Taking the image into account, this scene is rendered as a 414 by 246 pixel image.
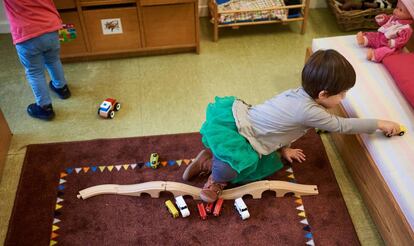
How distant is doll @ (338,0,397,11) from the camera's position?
8.65 feet

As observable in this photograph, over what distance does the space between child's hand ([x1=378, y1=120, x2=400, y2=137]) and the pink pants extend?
489 mm

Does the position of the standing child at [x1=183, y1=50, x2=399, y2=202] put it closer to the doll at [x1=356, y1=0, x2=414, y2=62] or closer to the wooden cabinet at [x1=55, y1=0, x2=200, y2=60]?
the doll at [x1=356, y1=0, x2=414, y2=62]

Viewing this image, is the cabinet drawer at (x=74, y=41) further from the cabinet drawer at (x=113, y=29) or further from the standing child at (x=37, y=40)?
the standing child at (x=37, y=40)

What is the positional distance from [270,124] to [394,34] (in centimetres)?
82

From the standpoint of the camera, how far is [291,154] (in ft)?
6.32

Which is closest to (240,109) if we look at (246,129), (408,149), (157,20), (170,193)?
(246,129)

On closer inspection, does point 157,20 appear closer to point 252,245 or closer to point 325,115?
point 325,115

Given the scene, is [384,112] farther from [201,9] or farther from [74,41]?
[74,41]

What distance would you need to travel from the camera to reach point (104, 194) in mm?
1815

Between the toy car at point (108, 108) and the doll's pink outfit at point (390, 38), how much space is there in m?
A: 1.35

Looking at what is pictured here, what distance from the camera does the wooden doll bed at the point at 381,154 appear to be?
1478 millimetres

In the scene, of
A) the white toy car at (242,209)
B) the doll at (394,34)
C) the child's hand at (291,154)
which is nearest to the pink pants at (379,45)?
the doll at (394,34)

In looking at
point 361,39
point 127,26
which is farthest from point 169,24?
point 361,39

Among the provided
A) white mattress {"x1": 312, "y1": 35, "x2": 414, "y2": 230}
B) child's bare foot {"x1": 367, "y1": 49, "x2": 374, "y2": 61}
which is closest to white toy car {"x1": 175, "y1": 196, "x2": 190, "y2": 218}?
white mattress {"x1": 312, "y1": 35, "x2": 414, "y2": 230}
